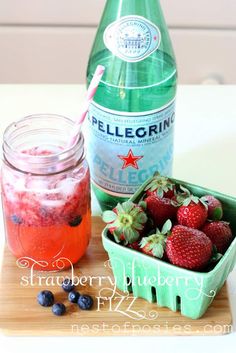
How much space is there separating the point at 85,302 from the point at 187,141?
35cm

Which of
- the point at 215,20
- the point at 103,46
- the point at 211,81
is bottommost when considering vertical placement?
the point at 211,81

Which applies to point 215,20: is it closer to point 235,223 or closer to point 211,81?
point 211,81

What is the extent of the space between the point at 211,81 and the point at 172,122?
0.65 metres

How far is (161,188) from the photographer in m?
0.75

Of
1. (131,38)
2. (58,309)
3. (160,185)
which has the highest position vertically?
(131,38)

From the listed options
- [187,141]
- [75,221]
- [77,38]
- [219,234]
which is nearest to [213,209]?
[219,234]

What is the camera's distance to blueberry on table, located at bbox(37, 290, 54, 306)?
75 centimetres

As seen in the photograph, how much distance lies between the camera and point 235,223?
29.9 inches

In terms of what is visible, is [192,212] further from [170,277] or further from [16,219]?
[16,219]

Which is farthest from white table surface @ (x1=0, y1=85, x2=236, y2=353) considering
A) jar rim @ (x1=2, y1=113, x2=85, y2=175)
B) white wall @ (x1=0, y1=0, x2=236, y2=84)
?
white wall @ (x1=0, y1=0, x2=236, y2=84)

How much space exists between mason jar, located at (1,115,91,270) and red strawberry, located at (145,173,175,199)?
7cm

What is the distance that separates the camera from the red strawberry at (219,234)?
0.72 meters

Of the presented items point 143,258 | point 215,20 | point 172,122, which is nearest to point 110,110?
point 172,122

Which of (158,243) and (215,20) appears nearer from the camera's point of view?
(158,243)
